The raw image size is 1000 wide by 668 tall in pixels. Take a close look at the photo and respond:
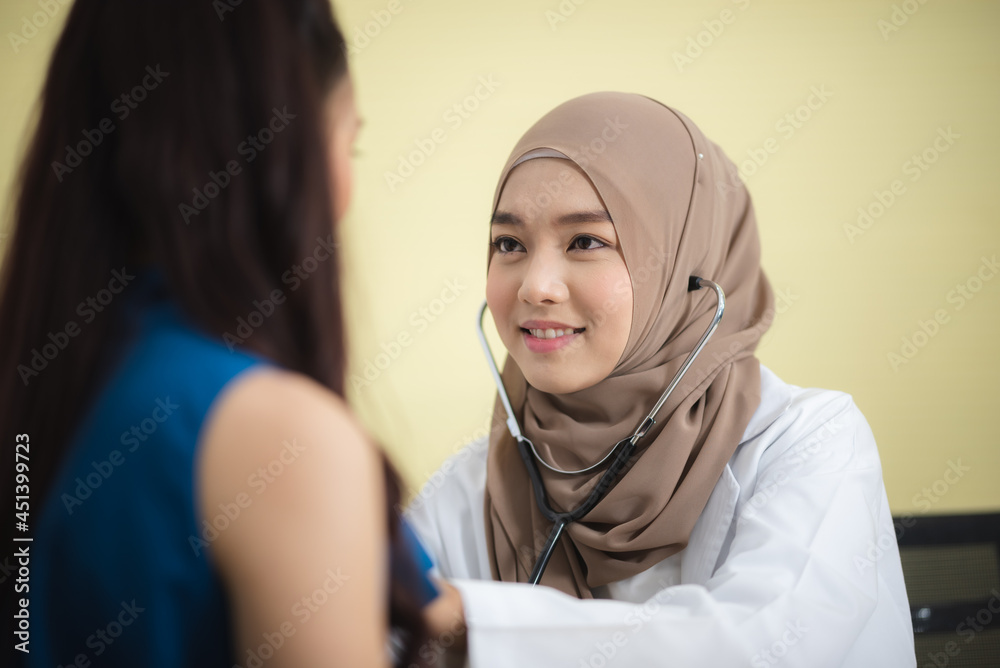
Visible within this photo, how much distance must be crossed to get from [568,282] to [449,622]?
0.58m

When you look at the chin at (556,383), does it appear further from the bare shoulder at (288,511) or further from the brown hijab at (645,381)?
the bare shoulder at (288,511)

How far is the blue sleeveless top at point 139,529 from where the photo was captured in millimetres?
560

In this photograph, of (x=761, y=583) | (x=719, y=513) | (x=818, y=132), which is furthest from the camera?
(x=818, y=132)

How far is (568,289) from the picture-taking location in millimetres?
1305

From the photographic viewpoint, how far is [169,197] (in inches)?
23.6

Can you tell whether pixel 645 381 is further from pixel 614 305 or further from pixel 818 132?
pixel 818 132

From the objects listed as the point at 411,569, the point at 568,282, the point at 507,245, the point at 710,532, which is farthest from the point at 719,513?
the point at 411,569

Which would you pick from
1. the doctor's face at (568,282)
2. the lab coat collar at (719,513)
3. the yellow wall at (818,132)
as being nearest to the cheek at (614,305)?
the doctor's face at (568,282)

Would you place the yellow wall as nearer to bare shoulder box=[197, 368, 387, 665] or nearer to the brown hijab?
the brown hijab

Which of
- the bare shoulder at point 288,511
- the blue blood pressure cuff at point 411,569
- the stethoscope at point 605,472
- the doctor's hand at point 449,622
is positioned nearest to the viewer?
the bare shoulder at point 288,511

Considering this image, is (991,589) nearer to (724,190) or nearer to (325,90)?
(724,190)

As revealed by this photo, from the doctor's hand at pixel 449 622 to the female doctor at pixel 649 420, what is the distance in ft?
0.86

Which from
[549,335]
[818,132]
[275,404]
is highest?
[818,132]

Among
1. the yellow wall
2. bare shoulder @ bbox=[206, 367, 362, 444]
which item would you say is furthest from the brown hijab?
the yellow wall
